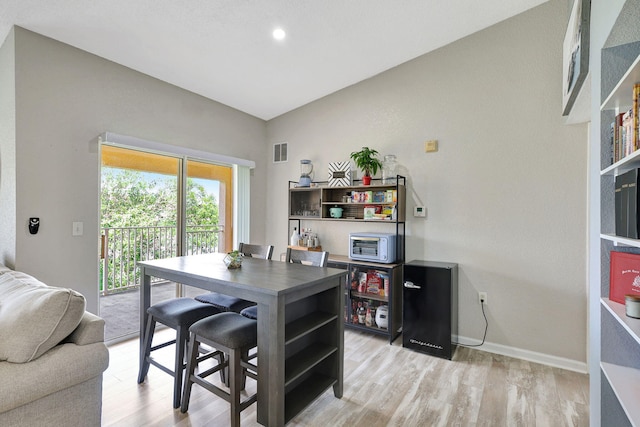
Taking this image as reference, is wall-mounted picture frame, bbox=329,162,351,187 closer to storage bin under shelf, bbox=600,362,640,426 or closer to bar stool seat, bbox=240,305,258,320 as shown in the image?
bar stool seat, bbox=240,305,258,320

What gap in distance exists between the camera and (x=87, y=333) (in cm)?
158

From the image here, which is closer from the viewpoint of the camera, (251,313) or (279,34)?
(251,313)

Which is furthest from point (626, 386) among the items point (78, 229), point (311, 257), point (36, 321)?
point (78, 229)

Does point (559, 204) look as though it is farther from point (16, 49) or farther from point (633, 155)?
point (16, 49)

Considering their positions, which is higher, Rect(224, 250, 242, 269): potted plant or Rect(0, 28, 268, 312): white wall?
Rect(0, 28, 268, 312): white wall

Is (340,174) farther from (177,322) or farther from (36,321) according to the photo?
(36,321)

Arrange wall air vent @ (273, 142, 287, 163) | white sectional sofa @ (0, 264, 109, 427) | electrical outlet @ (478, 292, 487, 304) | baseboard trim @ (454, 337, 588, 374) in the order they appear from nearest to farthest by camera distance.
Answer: white sectional sofa @ (0, 264, 109, 427) → baseboard trim @ (454, 337, 588, 374) → electrical outlet @ (478, 292, 487, 304) → wall air vent @ (273, 142, 287, 163)

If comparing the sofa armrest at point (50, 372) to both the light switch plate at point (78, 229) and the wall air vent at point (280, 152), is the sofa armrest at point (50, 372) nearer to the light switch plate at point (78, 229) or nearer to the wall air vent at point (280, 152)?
the light switch plate at point (78, 229)

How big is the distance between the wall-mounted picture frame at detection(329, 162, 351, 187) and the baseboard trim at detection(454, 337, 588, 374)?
2079 millimetres

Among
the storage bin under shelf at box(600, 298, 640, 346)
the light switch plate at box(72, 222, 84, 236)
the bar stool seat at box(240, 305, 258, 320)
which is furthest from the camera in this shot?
the light switch plate at box(72, 222, 84, 236)

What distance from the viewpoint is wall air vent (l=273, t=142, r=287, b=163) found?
457 cm

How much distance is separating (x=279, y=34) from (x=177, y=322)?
8.32 feet

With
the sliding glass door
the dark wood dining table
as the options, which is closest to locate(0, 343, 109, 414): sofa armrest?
the dark wood dining table

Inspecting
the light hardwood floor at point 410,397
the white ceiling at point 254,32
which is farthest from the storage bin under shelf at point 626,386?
the white ceiling at point 254,32
